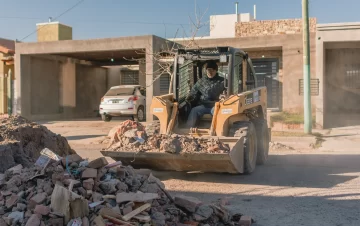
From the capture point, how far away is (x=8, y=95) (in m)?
23.3

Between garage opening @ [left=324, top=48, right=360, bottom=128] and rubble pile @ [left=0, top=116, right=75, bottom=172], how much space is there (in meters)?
15.5

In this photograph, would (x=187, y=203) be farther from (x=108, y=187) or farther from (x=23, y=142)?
(x=23, y=142)

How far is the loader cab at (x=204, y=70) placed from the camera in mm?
8398

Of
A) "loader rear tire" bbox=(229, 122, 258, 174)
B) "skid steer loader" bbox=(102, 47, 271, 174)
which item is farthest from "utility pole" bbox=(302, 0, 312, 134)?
"loader rear tire" bbox=(229, 122, 258, 174)

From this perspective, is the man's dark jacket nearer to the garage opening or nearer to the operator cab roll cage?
the operator cab roll cage

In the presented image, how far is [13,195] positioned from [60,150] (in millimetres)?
2638

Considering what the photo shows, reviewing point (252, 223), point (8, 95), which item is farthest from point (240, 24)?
point (252, 223)

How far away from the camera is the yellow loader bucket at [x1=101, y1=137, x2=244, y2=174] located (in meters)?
7.10

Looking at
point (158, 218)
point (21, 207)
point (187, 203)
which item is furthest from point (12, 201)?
point (187, 203)

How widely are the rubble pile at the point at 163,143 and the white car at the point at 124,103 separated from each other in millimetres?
10822

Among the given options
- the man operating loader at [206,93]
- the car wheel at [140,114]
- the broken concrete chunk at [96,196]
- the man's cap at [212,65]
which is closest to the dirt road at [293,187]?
the man operating loader at [206,93]

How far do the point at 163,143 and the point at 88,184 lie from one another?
2544 mm

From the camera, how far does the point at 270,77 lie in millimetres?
21188

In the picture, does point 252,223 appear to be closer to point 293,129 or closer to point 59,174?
point 59,174
